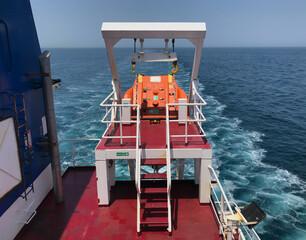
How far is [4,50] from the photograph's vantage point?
695cm

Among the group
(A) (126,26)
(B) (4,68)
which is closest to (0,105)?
(B) (4,68)

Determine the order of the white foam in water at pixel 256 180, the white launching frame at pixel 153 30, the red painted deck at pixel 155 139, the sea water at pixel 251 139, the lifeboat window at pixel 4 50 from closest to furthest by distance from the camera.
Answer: the lifeboat window at pixel 4 50 → the red painted deck at pixel 155 139 → the white launching frame at pixel 153 30 → the white foam in water at pixel 256 180 → the sea water at pixel 251 139

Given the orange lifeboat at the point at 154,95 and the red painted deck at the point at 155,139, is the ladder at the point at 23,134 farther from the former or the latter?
the orange lifeboat at the point at 154,95

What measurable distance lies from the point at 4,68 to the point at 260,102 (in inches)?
1503

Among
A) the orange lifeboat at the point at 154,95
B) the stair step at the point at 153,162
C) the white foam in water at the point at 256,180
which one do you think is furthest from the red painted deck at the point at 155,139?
the white foam in water at the point at 256,180

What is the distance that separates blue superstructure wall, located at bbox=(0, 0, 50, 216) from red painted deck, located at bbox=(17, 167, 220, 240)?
52.7 inches

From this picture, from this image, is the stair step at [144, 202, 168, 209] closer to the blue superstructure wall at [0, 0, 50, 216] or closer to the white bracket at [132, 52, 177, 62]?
the blue superstructure wall at [0, 0, 50, 216]

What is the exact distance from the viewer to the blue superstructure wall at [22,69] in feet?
22.6

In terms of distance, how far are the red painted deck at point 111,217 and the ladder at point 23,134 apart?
1179 millimetres

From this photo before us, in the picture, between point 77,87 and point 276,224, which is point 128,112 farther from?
point 77,87

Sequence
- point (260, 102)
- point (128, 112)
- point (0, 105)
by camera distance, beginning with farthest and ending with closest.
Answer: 1. point (260, 102)
2. point (128, 112)
3. point (0, 105)

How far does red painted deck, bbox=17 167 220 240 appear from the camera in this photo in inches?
300

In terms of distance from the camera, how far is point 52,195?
9.70 m

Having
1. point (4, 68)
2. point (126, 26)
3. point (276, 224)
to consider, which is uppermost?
point (126, 26)
